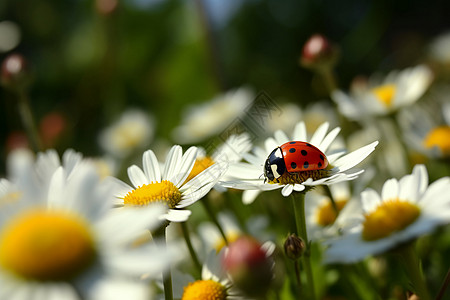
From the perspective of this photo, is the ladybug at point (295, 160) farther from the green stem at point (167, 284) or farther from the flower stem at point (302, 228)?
the green stem at point (167, 284)

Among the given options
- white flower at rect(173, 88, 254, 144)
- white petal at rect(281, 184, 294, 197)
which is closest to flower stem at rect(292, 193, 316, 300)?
white petal at rect(281, 184, 294, 197)

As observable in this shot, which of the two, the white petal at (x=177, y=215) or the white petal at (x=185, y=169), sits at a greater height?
the white petal at (x=185, y=169)

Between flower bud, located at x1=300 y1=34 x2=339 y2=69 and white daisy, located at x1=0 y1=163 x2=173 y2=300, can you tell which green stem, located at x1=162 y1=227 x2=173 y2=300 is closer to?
white daisy, located at x1=0 y1=163 x2=173 y2=300

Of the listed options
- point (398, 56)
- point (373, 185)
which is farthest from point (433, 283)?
point (398, 56)

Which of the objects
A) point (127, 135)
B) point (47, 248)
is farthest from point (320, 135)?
point (127, 135)

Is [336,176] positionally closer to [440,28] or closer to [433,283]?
[433,283]

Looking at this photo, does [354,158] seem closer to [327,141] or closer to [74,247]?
[327,141]

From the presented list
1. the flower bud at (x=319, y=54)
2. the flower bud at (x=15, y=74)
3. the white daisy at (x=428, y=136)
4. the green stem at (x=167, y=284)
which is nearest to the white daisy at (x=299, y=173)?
the green stem at (x=167, y=284)
